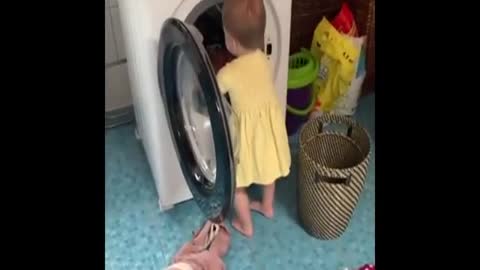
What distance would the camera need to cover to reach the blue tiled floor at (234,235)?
64.3 inches

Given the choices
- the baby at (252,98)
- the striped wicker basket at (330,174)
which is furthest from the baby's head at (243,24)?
the striped wicker basket at (330,174)

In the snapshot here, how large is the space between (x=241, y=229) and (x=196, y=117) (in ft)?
1.24

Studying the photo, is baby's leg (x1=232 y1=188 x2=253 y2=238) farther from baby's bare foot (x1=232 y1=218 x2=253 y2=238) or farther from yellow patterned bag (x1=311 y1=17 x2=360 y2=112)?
yellow patterned bag (x1=311 y1=17 x2=360 y2=112)

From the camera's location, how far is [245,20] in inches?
52.9

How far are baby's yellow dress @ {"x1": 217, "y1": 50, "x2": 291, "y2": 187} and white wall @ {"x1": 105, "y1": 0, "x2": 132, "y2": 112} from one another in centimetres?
55

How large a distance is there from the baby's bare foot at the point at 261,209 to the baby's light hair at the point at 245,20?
56cm

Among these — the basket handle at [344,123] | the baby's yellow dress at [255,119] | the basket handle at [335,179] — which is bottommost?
the basket handle at [335,179]

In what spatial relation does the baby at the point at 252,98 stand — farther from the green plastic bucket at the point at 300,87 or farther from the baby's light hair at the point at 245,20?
the green plastic bucket at the point at 300,87

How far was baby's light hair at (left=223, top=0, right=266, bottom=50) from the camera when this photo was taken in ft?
4.39

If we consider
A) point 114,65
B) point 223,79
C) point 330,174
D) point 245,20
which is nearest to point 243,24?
point 245,20

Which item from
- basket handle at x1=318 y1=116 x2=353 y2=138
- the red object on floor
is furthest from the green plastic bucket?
basket handle at x1=318 y1=116 x2=353 y2=138

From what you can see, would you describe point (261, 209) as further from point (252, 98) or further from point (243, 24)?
point (243, 24)
